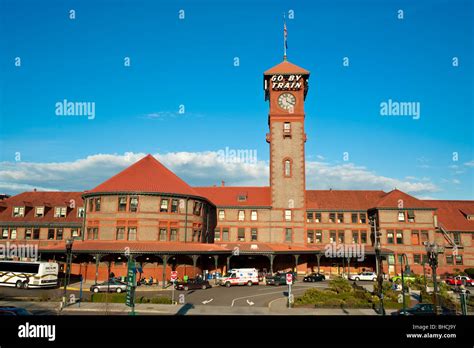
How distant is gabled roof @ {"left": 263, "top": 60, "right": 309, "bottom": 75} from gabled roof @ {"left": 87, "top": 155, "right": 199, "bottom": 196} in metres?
25.0

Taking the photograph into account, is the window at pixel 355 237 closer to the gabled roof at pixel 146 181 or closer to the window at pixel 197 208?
the window at pixel 197 208

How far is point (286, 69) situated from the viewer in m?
61.7

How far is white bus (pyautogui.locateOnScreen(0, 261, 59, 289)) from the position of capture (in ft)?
123

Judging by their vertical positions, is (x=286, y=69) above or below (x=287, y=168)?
above

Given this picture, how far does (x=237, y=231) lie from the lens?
58812mm

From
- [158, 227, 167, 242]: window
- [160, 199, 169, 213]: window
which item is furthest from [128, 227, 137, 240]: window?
[160, 199, 169, 213]: window

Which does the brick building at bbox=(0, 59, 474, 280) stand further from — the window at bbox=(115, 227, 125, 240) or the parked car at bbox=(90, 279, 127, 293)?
the parked car at bbox=(90, 279, 127, 293)

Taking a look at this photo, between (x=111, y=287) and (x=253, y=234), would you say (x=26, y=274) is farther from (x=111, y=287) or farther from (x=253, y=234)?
(x=253, y=234)

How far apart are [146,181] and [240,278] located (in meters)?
17.5

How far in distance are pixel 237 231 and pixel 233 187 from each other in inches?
338

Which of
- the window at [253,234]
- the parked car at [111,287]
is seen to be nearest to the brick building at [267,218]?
the window at [253,234]

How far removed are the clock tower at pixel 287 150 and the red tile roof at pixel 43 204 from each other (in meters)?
31.6

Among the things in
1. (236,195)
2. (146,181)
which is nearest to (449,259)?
(236,195)

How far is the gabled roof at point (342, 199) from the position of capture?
6072 cm
